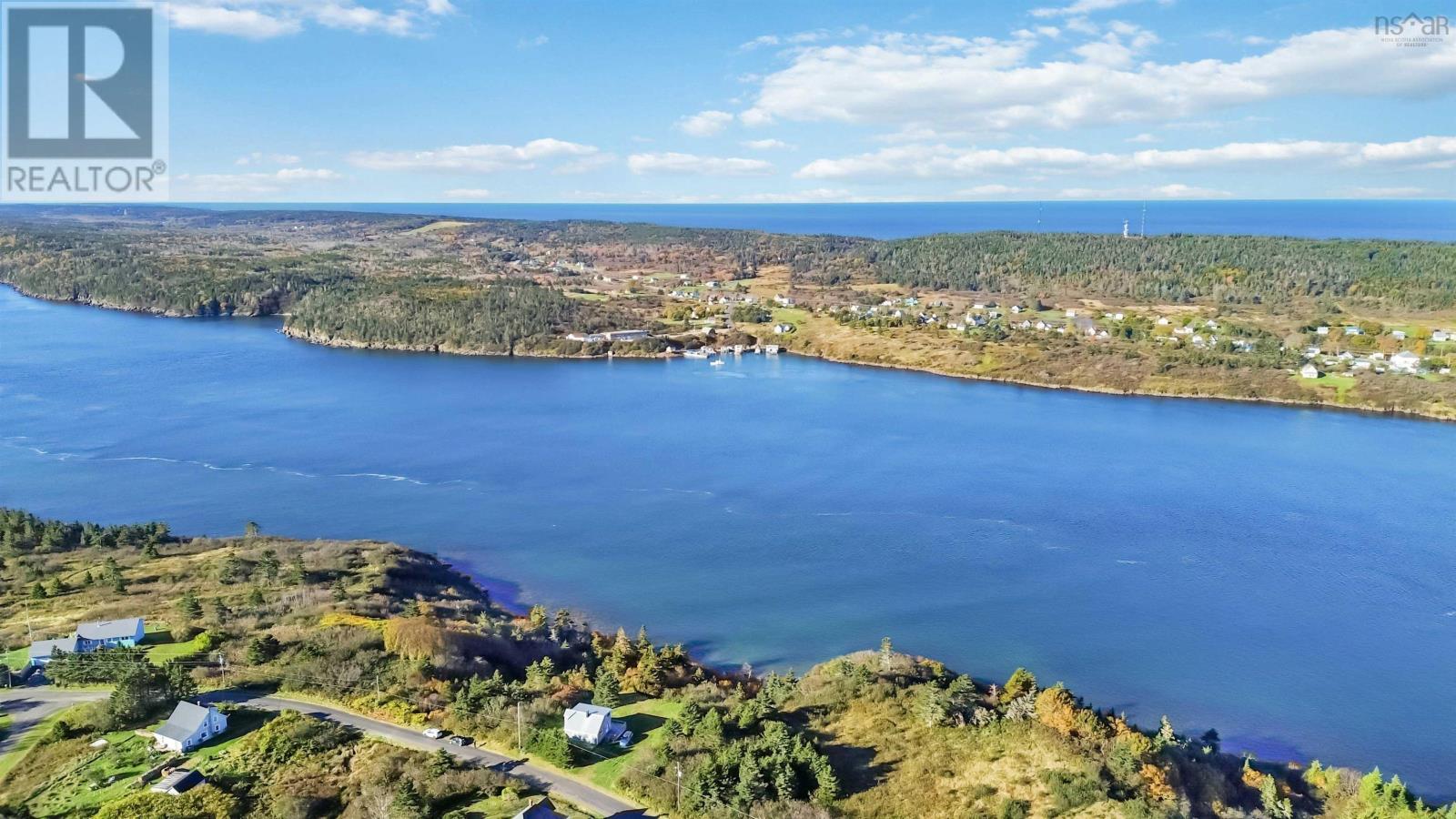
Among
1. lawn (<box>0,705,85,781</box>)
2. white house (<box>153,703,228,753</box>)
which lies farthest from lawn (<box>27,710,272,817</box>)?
lawn (<box>0,705,85,781</box>)

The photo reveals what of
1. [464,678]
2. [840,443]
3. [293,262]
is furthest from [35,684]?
[293,262]

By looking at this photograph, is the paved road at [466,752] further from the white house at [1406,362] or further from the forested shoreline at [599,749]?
the white house at [1406,362]

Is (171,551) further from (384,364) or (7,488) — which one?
(384,364)

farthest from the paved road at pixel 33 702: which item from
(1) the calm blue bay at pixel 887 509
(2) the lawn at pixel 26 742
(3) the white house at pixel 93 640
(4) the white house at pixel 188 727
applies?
(1) the calm blue bay at pixel 887 509

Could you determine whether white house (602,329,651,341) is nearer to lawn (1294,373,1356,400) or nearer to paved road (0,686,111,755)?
lawn (1294,373,1356,400)

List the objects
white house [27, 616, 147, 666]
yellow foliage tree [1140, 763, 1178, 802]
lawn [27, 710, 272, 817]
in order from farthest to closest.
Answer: white house [27, 616, 147, 666], yellow foliage tree [1140, 763, 1178, 802], lawn [27, 710, 272, 817]

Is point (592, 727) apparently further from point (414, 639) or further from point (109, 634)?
point (109, 634)
